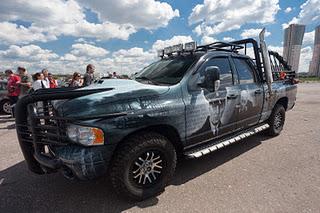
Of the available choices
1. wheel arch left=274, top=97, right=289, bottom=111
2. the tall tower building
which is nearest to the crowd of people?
wheel arch left=274, top=97, right=289, bottom=111

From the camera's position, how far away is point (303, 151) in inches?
164

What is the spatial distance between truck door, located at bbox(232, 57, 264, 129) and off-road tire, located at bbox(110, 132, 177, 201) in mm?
1670

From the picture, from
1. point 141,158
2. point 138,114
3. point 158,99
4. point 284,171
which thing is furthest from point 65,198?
point 284,171

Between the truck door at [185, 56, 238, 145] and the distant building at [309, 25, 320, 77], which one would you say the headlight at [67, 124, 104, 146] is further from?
the distant building at [309, 25, 320, 77]

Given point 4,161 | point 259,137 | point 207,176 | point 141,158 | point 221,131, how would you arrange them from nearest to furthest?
1. point 141,158
2. point 207,176
3. point 221,131
4. point 4,161
5. point 259,137

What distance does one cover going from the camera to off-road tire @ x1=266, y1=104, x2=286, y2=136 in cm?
495

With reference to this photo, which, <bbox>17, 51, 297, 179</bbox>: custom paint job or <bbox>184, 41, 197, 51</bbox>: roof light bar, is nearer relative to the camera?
<bbox>17, 51, 297, 179</bbox>: custom paint job

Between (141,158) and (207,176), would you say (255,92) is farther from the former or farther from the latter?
(141,158)

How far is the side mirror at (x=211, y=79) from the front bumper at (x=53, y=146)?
152 centimetres

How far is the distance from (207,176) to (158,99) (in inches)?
58.0

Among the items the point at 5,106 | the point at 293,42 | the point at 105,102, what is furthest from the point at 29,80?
the point at 293,42

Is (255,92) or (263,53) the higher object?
(263,53)

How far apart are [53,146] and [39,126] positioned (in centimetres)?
29

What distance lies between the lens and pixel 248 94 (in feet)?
12.9
